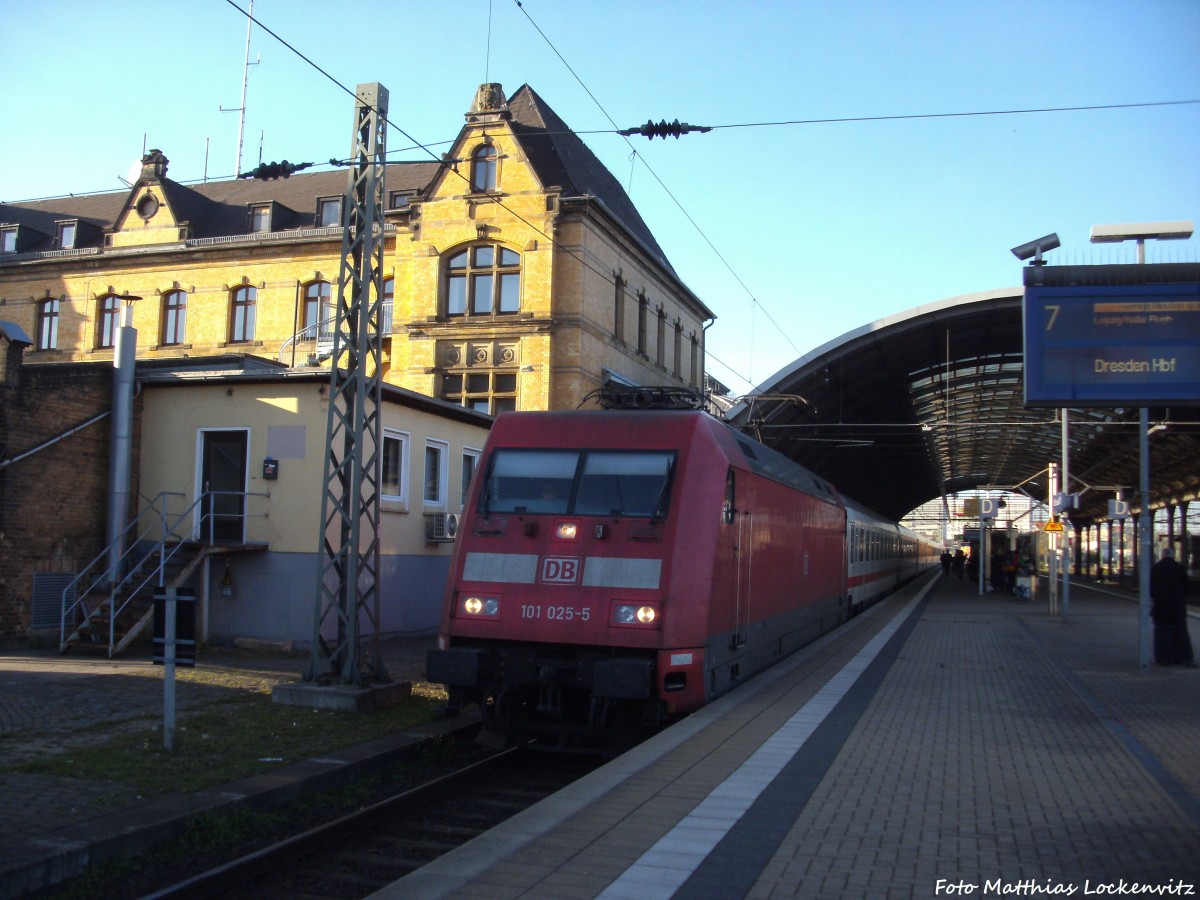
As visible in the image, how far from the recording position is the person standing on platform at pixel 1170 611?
14688mm

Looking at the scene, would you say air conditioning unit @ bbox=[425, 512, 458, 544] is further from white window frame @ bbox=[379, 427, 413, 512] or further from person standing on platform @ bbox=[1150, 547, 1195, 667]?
person standing on platform @ bbox=[1150, 547, 1195, 667]

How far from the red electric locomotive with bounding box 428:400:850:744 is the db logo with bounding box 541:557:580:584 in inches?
0.6

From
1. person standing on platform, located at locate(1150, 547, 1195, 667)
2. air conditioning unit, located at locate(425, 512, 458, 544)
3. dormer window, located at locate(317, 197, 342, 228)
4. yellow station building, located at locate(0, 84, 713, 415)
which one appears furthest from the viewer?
dormer window, located at locate(317, 197, 342, 228)

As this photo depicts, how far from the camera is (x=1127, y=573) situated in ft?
189

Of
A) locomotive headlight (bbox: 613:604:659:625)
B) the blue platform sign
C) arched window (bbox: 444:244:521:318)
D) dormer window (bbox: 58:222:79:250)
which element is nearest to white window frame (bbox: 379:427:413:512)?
locomotive headlight (bbox: 613:604:659:625)

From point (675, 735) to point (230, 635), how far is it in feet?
34.2

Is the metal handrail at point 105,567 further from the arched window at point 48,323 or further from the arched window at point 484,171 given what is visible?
the arched window at point 48,323

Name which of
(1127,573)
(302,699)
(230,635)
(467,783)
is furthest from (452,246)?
(1127,573)

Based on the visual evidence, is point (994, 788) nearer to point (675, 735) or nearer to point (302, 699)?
point (675, 735)

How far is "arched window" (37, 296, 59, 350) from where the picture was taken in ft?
130

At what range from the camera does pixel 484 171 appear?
33.4 m

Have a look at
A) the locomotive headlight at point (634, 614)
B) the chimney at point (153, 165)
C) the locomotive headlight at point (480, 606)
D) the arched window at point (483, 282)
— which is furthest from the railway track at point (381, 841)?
the chimney at point (153, 165)

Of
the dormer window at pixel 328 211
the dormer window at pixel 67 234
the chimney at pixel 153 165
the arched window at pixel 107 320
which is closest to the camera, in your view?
the arched window at pixel 107 320

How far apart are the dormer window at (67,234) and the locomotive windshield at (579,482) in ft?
118
